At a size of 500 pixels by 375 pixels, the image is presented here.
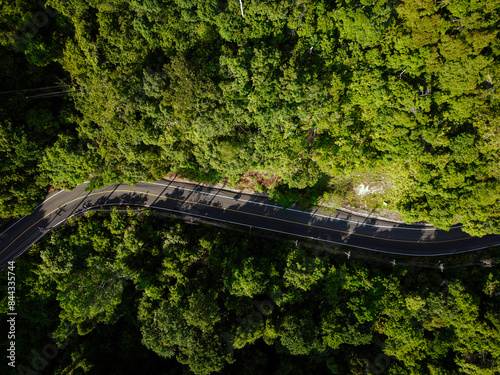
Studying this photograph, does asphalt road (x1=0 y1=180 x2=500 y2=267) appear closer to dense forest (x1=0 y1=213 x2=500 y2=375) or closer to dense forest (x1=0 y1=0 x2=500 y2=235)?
dense forest (x1=0 y1=213 x2=500 y2=375)

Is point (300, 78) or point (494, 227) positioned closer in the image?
point (300, 78)

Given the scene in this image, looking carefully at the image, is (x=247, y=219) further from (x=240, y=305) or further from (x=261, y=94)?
(x=261, y=94)

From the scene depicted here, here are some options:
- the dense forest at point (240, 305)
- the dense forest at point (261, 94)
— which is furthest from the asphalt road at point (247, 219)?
the dense forest at point (261, 94)

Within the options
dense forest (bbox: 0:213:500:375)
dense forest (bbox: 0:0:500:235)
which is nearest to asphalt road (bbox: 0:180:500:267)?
dense forest (bbox: 0:213:500:375)

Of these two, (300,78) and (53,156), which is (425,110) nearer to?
(300,78)

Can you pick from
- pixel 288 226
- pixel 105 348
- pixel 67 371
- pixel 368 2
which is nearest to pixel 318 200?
pixel 288 226

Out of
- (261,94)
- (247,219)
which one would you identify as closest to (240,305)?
(247,219)

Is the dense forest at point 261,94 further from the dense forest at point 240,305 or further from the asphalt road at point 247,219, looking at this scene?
the dense forest at point 240,305
